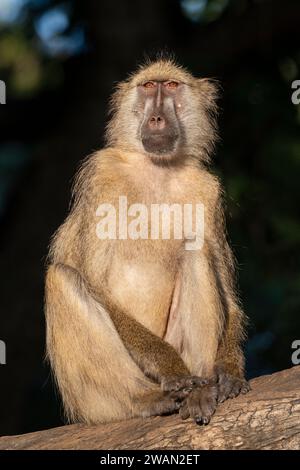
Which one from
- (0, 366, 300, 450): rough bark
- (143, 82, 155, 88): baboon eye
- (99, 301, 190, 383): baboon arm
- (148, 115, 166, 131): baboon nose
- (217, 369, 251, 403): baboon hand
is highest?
(143, 82, 155, 88): baboon eye

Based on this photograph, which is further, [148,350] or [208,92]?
[208,92]

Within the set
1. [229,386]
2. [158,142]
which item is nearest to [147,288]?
[229,386]

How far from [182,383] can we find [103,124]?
26.2ft

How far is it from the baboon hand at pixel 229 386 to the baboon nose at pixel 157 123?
244cm

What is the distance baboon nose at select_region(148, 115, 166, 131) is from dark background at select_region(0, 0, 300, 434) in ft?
11.0

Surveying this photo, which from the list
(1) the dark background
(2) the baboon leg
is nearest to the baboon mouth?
(2) the baboon leg

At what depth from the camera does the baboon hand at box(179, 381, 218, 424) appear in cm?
774

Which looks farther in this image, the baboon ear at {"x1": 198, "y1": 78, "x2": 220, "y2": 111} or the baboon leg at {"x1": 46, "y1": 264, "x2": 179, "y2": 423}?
the baboon ear at {"x1": 198, "y1": 78, "x2": 220, "y2": 111}

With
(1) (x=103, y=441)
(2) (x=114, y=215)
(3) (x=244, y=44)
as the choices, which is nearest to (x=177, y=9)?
(3) (x=244, y=44)

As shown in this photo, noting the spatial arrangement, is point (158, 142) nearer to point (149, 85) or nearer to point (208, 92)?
point (149, 85)

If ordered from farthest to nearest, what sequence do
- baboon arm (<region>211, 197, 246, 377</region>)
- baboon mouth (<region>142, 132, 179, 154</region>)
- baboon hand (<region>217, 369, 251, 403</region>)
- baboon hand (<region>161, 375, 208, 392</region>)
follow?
baboon mouth (<region>142, 132, 179, 154</region>)
baboon arm (<region>211, 197, 246, 377</region>)
baboon hand (<region>161, 375, 208, 392</region>)
baboon hand (<region>217, 369, 251, 403</region>)

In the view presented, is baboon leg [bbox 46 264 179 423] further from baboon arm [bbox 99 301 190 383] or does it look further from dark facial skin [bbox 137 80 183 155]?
dark facial skin [bbox 137 80 183 155]

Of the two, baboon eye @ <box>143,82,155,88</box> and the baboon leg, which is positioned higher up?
baboon eye @ <box>143,82,155,88</box>

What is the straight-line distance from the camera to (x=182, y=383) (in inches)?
326
